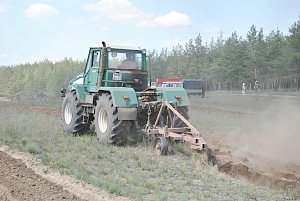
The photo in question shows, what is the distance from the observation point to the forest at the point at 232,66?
51.2 m

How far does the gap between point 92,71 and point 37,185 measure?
Answer: 232 inches

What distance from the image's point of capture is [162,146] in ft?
32.9

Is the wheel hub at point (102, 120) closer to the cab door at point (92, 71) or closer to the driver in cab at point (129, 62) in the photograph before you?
the cab door at point (92, 71)

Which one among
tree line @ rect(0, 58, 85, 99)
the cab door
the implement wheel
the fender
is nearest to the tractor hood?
the cab door

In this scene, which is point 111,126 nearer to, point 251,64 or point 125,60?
point 125,60

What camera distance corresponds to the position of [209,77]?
242ft

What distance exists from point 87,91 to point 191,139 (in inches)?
173

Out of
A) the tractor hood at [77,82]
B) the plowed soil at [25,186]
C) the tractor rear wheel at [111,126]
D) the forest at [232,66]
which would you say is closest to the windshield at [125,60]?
the tractor rear wheel at [111,126]

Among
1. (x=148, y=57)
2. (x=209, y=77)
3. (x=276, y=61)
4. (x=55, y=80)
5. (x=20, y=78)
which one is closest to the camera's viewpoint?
(x=148, y=57)

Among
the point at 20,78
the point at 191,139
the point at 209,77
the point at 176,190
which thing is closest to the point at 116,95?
the point at 191,139

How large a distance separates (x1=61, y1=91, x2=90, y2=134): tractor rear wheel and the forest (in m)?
12.6

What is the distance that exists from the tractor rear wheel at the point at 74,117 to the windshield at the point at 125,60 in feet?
5.46

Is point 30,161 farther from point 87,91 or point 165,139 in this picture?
point 87,91

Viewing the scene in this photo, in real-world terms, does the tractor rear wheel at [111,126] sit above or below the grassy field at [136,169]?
above
